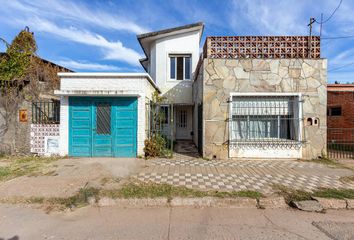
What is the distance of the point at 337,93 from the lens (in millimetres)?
12234

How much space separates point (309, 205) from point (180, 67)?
35.0 ft

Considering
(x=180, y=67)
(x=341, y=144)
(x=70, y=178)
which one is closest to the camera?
(x=70, y=178)

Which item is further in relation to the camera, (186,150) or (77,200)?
(186,150)

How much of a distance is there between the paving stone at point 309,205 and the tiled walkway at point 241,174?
0.66m

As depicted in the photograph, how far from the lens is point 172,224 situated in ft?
10.5

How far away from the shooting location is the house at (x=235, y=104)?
296 inches

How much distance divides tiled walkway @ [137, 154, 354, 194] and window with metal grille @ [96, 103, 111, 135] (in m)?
2.17

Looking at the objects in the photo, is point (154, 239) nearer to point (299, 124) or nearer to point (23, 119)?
point (299, 124)

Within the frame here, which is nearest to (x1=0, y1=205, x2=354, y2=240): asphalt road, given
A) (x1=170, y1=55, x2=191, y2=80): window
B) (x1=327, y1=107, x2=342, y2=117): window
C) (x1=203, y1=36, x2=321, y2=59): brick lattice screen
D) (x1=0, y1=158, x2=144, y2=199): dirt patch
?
(x1=0, y1=158, x2=144, y2=199): dirt patch

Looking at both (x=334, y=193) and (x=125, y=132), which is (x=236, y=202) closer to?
(x=334, y=193)

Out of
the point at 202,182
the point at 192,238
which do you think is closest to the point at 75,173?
the point at 202,182

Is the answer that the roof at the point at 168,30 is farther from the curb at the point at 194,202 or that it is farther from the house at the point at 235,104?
the curb at the point at 194,202

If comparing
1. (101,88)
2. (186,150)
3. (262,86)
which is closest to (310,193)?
(262,86)

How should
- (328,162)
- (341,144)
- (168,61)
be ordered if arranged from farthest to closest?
1. (168,61)
2. (341,144)
3. (328,162)
